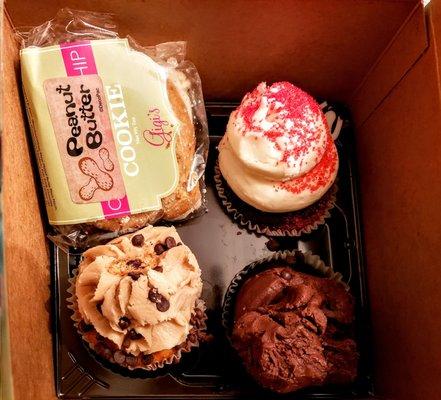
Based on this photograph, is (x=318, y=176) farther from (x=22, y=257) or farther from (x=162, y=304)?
(x=22, y=257)

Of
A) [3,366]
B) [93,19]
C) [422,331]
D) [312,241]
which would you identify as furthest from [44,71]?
[422,331]

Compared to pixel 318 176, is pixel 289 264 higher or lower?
lower

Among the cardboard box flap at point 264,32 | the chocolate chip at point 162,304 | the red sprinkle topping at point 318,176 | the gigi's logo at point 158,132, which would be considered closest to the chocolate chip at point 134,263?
the chocolate chip at point 162,304

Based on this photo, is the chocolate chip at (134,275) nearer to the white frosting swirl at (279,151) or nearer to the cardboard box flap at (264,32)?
the white frosting swirl at (279,151)

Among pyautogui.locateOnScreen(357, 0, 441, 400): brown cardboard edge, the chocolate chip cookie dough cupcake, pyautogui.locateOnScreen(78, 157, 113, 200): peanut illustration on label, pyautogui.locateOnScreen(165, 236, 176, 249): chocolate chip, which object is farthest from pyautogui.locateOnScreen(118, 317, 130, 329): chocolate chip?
pyautogui.locateOnScreen(357, 0, 441, 400): brown cardboard edge

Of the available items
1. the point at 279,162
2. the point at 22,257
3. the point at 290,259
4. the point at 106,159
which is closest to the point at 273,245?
the point at 290,259

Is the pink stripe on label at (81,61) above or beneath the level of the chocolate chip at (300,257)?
above

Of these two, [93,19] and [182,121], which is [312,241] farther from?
[93,19]
